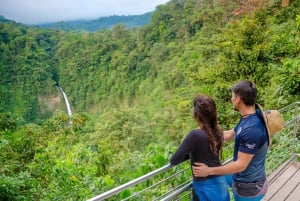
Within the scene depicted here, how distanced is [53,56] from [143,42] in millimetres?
26834

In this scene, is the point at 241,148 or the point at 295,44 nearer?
the point at 241,148

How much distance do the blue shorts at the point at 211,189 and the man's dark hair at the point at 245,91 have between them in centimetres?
45

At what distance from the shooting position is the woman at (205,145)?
64.2 inches

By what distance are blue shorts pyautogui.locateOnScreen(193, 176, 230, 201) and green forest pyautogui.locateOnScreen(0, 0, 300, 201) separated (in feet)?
3.74

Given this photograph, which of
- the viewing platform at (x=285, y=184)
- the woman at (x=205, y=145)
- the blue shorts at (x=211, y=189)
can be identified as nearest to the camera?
the woman at (x=205, y=145)

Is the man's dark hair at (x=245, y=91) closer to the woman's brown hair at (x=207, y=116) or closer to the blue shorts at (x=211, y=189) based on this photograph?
the woman's brown hair at (x=207, y=116)

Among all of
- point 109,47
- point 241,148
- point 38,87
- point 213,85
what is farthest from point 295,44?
point 38,87

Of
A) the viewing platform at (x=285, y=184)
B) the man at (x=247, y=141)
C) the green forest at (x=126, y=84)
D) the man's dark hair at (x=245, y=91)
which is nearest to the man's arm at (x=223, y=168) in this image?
the man at (x=247, y=141)

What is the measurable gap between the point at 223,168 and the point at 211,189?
0.46 ft

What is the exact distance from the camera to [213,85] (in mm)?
8828

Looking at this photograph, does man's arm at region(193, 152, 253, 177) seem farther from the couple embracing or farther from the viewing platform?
the viewing platform

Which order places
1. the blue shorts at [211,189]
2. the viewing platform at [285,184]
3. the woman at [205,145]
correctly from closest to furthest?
1. the woman at [205,145]
2. the blue shorts at [211,189]
3. the viewing platform at [285,184]

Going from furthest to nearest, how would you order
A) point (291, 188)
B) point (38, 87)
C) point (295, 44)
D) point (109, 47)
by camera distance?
point (38, 87) < point (109, 47) < point (295, 44) < point (291, 188)

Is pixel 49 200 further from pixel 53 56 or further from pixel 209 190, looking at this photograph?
pixel 53 56
